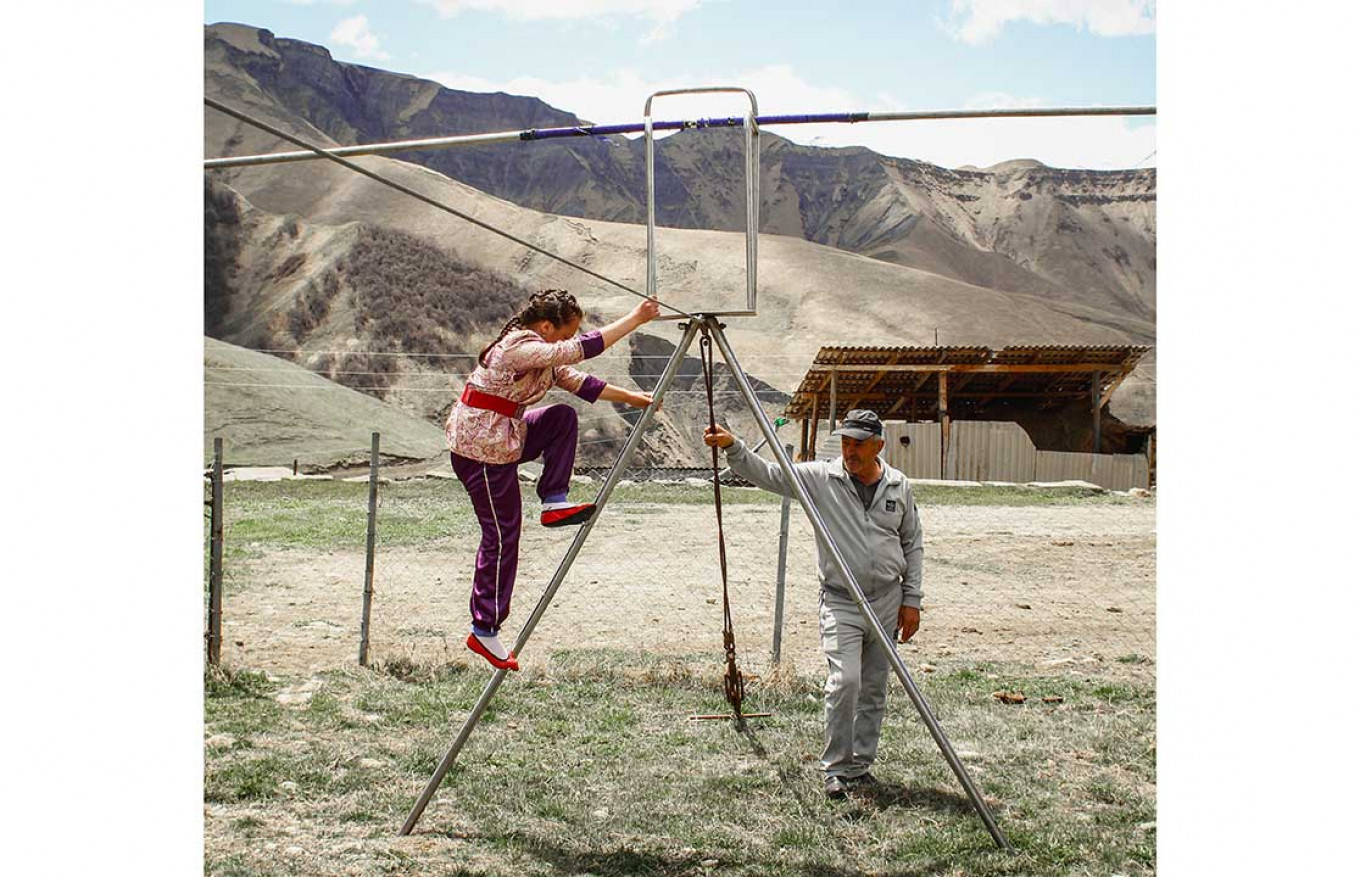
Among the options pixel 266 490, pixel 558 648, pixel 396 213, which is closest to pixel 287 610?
pixel 558 648

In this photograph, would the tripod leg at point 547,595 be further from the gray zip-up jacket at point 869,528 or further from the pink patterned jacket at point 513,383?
the gray zip-up jacket at point 869,528

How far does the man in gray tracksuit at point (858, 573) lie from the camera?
14.7ft

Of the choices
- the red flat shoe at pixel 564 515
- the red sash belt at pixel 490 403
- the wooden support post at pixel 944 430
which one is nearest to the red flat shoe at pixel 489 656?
the red flat shoe at pixel 564 515

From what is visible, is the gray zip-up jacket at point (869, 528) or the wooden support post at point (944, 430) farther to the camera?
the wooden support post at point (944, 430)

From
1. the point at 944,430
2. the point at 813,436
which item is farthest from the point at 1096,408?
the point at 813,436

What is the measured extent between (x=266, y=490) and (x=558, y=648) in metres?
12.2

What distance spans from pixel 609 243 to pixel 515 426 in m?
52.3

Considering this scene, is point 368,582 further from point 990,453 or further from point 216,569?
point 990,453

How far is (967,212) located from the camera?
7619cm

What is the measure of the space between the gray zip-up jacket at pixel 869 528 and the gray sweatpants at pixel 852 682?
0.08 meters

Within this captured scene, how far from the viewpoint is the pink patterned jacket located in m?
3.63

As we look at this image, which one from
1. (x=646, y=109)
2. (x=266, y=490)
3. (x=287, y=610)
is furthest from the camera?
(x=266, y=490)

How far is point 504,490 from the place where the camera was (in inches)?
149

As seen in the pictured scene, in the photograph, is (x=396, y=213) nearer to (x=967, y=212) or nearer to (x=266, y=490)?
(x=266, y=490)
